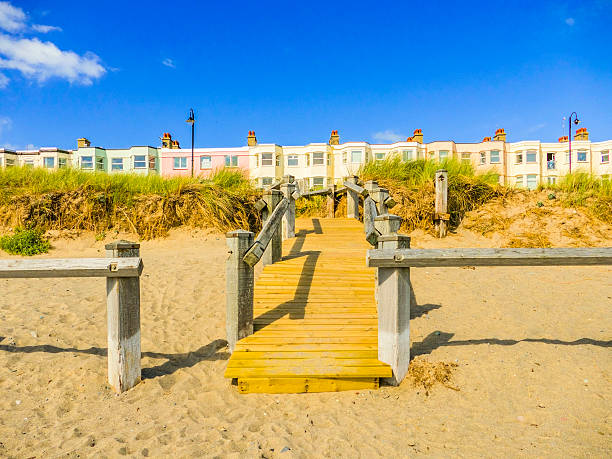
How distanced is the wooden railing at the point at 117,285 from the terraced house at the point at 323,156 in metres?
34.3

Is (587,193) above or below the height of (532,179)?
below

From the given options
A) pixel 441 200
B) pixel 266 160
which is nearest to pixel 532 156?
pixel 266 160

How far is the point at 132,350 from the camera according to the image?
3.69 metres

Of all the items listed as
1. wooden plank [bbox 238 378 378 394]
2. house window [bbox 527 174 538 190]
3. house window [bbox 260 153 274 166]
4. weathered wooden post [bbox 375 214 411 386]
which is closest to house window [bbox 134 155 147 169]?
house window [bbox 260 153 274 166]

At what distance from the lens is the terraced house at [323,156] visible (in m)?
38.3

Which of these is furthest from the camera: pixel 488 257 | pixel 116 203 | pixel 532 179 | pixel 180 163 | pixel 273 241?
pixel 180 163

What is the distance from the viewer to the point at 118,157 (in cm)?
4069

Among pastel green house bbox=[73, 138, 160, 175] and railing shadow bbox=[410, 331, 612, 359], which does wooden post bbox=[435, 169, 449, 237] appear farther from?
pastel green house bbox=[73, 138, 160, 175]

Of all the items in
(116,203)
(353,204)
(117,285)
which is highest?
(116,203)

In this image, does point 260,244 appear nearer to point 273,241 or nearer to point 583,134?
point 273,241

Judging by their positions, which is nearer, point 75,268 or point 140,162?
point 75,268

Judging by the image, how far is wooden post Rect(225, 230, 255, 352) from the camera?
4168 mm

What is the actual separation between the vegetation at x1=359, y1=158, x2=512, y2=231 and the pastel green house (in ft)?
106

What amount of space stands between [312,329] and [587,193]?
1255 cm
